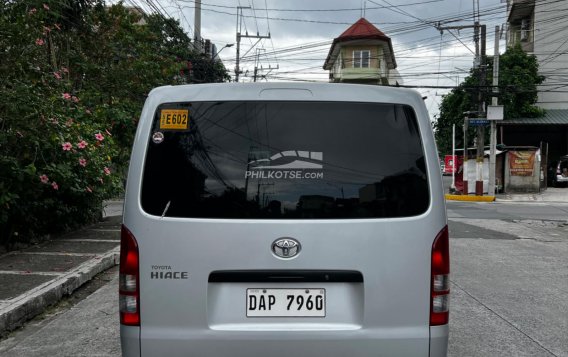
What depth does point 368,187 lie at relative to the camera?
2.58m

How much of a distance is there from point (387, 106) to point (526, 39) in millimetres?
37216

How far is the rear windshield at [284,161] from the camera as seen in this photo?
2.57m

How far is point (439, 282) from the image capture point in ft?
8.64

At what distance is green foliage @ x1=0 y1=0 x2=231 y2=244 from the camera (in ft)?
21.7

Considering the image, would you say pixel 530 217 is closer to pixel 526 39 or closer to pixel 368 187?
pixel 368 187

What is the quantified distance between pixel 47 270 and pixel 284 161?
16.2ft

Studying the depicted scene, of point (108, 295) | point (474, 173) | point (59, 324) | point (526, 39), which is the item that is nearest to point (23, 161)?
point (108, 295)

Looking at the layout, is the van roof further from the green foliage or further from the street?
the green foliage

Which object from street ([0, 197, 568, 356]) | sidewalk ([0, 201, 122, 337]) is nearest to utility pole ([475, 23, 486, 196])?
street ([0, 197, 568, 356])

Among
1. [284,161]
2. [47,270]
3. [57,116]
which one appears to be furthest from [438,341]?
[57,116]

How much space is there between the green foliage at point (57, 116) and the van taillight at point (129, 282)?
432 cm

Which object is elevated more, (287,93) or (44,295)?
(287,93)

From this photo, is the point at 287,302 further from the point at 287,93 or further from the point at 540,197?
the point at 540,197

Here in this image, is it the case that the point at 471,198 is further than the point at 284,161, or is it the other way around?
the point at 471,198
